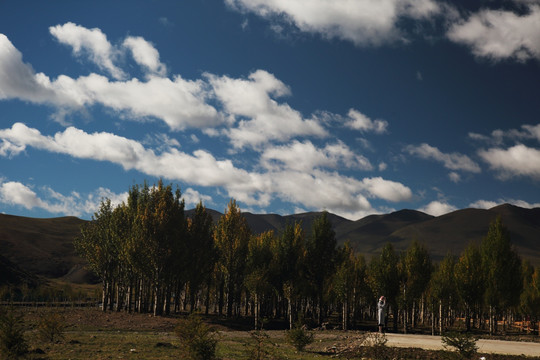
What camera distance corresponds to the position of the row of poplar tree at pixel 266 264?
5647 centimetres

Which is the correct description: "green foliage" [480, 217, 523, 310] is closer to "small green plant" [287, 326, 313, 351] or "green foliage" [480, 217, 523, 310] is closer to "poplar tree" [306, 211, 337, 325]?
"poplar tree" [306, 211, 337, 325]

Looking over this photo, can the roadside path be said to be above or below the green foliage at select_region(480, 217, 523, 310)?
below

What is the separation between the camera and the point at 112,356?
22.0 meters

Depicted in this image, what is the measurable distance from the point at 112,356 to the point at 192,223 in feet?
137

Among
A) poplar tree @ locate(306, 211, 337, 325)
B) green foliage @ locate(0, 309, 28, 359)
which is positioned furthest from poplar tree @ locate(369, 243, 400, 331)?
green foliage @ locate(0, 309, 28, 359)

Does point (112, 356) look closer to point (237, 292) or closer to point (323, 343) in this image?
point (323, 343)

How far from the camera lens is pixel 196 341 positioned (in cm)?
1875

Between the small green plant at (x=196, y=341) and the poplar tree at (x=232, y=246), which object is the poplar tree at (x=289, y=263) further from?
the small green plant at (x=196, y=341)

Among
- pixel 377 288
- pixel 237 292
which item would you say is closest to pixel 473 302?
pixel 377 288

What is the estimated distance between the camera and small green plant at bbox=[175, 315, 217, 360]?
1847 centimetres

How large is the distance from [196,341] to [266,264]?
149 ft

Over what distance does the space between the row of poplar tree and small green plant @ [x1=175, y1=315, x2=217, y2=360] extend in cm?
3364

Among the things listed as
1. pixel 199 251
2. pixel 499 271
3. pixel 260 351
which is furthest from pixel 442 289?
pixel 260 351

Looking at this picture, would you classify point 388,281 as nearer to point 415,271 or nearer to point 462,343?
point 415,271
